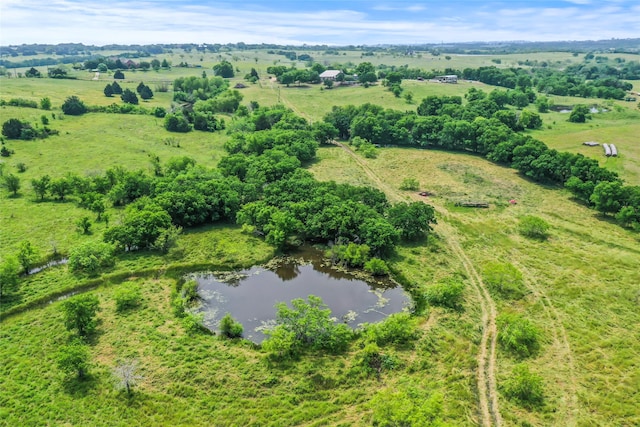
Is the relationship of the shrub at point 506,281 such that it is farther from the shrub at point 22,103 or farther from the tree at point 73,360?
the shrub at point 22,103

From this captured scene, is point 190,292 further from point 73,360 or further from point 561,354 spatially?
point 561,354

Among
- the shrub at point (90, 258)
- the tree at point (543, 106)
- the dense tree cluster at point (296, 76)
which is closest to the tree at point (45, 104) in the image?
the dense tree cluster at point (296, 76)

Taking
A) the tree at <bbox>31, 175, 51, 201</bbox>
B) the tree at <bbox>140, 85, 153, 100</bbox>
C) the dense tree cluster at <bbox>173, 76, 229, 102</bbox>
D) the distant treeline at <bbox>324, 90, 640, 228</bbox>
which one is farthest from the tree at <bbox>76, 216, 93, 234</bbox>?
the tree at <bbox>140, 85, 153, 100</bbox>

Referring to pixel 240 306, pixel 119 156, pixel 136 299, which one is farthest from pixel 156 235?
pixel 119 156

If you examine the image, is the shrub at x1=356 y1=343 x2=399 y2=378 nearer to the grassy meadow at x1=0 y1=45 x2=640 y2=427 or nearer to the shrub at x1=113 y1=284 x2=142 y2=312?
the grassy meadow at x1=0 y1=45 x2=640 y2=427

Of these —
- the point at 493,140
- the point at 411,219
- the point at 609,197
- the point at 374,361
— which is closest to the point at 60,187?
the point at 411,219

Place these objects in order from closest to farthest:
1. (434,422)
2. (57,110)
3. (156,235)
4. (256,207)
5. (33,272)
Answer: (434,422), (33,272), (156,235), (256,207), (57,110)

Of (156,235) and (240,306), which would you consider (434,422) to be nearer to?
(240,306)
